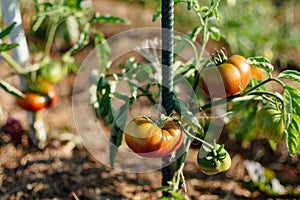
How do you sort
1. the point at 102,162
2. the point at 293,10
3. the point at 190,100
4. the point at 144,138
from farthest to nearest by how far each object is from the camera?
1. the point at 293,10
2. the point at 102,162
3. the point at 190,100
4. the point at 144,138

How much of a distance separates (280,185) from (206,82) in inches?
26.3

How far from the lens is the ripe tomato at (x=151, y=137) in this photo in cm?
106

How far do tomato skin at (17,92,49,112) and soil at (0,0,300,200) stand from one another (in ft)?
0.70

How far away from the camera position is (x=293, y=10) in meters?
2.60

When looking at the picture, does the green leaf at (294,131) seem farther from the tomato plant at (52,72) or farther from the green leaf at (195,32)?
the tomato plant at (52,72)

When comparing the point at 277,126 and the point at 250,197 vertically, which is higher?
the point at 277,126

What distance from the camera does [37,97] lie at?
1576mm

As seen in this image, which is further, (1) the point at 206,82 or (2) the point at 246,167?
(2) the point at 246,167

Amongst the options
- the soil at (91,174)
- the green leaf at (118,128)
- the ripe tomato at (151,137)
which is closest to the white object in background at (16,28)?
the soil at (91,174)

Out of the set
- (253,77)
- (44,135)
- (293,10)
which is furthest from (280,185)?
(293,10)

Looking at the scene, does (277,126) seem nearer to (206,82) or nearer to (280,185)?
(206,82)

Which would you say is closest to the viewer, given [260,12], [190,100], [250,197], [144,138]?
[144,138]

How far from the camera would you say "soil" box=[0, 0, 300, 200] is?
1.56m

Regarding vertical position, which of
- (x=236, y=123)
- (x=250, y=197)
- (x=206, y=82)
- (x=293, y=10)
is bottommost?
(x=250, y=197)
